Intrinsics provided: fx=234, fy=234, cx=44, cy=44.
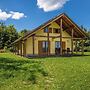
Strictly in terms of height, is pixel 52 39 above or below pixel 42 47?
above

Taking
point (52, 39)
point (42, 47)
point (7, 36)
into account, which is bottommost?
point (42, 47)

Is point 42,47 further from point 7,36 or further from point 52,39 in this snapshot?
point 7,36

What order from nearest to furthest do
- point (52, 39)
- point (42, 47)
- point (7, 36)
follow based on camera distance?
point (42, 47) → point (52, 39) → point (7, 36)

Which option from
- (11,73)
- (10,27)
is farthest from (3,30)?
(11,73)

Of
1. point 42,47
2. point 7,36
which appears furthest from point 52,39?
point 7,36

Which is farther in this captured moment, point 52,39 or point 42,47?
point 52,39

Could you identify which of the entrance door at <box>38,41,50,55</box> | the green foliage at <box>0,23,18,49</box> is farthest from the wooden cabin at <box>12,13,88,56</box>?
the green foliage at <box>0,23,18,49</box>

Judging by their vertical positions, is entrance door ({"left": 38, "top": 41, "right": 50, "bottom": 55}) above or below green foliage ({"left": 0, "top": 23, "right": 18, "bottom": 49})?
below

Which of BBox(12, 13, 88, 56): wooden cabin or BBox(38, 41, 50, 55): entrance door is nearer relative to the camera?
BBox(12, 13, 88, 56): wooden cabin

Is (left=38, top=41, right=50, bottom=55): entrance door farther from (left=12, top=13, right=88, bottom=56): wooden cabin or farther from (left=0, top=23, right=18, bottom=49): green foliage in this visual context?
(left=0, top=23, right=18, bottom=49): green foliage

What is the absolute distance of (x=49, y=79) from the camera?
36.1ft

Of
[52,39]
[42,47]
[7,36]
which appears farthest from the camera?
[7,36]

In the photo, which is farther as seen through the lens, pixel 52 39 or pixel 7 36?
pixel 7 36

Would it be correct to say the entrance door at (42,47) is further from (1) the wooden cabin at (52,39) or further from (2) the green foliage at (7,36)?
(2) the green foliage at (7,36)
